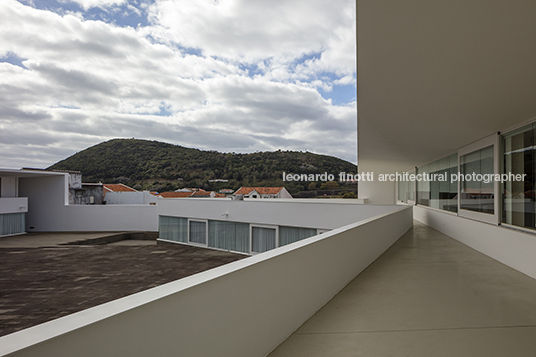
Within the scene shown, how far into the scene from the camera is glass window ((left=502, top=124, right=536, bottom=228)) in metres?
5.59

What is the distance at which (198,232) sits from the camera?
58.0 feet

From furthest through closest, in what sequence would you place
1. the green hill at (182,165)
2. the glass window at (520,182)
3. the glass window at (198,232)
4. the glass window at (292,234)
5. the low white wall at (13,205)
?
1. the green hill at (182,165)
2. the low white wall at (13,205)
3. the glass window at (198,232)
4. the glass window at (292,234)
5. the glass window at (520,182)

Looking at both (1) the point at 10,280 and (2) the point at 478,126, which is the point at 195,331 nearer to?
(2) the point at 478,126

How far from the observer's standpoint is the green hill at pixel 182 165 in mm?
46188

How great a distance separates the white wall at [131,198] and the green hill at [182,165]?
50.3 ft

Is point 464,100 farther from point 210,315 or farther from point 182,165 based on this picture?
point 182,165

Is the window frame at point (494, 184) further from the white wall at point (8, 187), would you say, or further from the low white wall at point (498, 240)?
the white wall at point (8, 187)

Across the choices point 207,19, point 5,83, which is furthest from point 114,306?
point 5,83

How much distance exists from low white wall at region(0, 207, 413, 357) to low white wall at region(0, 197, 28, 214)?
28258 mm

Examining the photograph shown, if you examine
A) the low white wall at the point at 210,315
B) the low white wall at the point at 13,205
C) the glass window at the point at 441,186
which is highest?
the glass window at the point at 441,186

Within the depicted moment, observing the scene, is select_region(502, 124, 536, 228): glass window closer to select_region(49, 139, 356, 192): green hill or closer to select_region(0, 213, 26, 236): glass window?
select_region(0, 213, 26, 236): glass window

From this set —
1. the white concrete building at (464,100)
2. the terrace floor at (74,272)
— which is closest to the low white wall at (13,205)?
the terrace floor at (74,272)

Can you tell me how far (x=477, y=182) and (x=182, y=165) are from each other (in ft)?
165

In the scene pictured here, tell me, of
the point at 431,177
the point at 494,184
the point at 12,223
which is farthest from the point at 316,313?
the point at 12,223
